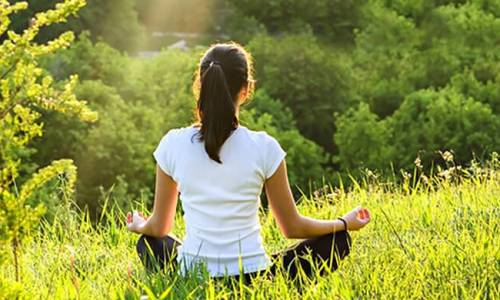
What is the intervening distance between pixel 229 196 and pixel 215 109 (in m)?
0.30

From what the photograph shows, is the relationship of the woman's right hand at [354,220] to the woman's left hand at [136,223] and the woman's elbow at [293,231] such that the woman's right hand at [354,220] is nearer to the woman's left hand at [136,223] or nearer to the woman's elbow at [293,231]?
the woman's elbow at [293,231]

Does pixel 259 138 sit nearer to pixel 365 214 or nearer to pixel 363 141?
pixel 365 214

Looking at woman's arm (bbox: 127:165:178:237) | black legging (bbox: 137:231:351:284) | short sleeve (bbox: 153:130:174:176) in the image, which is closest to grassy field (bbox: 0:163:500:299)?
black legging (bbox: 137:231:351:284)

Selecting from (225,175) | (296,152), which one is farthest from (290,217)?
(296,152)

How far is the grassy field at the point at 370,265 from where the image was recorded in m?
2.85

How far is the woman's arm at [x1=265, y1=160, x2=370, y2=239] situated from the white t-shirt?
0.05 meters

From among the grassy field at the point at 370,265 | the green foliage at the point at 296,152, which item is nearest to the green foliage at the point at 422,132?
the green foliage at the point at 296,152

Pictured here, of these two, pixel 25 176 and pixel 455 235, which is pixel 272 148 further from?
pixel 25 176

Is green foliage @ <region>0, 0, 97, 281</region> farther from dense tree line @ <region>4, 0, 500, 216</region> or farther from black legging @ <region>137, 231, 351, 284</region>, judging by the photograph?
dense tree line @ <region>4, 0, 500, 216</region>

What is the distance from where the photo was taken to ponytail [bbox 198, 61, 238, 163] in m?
3.13

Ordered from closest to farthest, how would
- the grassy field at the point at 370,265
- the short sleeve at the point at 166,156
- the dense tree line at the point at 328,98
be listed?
the grassy field at the point at 370,265
the short sleeve at the point at 166,156
the dense tree line at the point at 328,98

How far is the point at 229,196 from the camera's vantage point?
3.17 m

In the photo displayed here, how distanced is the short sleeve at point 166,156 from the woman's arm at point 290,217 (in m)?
0.34

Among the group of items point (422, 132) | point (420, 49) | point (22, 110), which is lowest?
point (422, 132)
